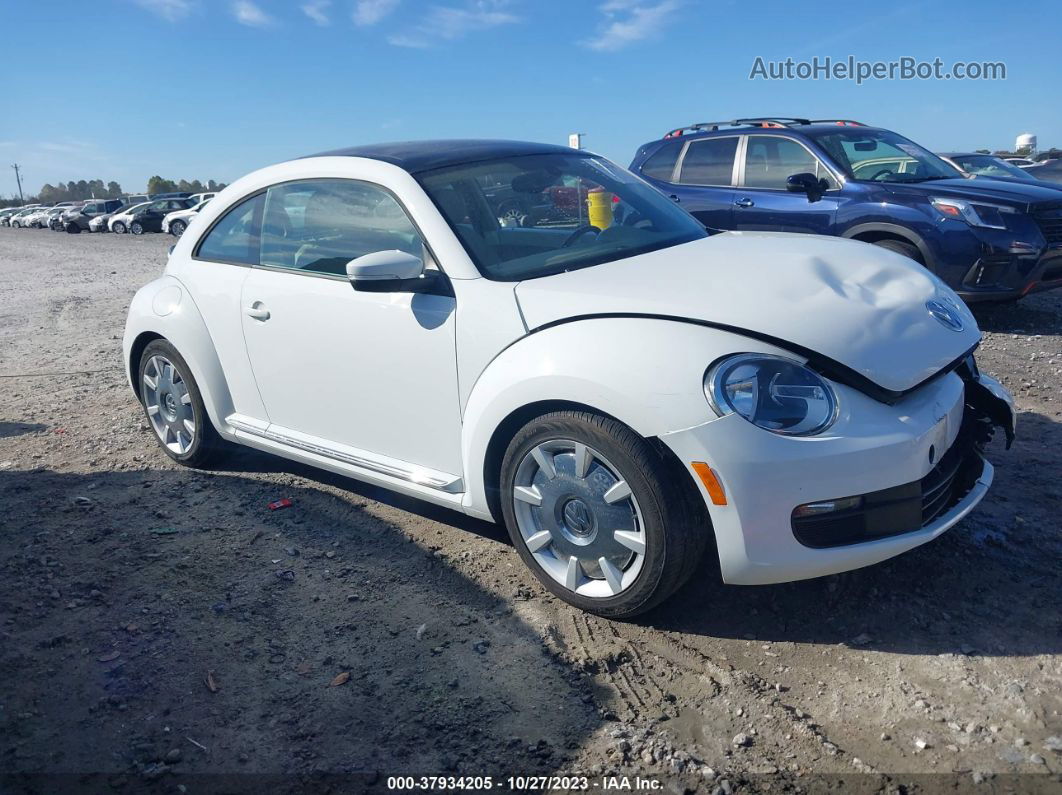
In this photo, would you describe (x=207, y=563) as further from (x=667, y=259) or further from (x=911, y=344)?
(x=911, y=344)

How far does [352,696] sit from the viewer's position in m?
2.84

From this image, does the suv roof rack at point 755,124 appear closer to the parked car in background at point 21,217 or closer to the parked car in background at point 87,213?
the parked car in background at point 87,213

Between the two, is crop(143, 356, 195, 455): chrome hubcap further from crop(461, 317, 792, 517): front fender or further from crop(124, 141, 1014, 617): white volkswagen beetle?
crop(461, 317, 792, 517): front fender

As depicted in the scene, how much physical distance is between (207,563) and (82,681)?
902 millimetres

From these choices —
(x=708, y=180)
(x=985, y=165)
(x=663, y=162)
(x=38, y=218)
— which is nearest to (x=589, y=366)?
(x=708, y=180)

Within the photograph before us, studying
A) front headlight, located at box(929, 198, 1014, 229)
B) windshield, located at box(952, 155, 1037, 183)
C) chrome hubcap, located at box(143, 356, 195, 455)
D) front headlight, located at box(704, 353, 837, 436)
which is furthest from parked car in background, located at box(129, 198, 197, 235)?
front headlight, located at box(704, 353, 837, 436)

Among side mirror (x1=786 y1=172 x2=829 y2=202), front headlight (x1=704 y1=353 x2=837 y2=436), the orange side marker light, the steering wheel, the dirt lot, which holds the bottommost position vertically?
the dirt lot

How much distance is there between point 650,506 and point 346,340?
162cm

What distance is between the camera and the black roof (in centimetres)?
386

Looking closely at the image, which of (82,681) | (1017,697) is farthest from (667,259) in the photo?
(82,681)

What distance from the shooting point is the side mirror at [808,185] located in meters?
7.74

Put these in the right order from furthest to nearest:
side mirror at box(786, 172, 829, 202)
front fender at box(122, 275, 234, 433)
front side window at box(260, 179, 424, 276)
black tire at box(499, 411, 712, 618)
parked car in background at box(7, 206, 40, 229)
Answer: parked car in background at box(7, 206, 40, 229)
side mirror at box(786, 172, 829, 202)
front fender at box(122, 275, 234, 433)
front side window at box(260, 179, 424, 276)
black tire at box(499, 411, 712, 618)

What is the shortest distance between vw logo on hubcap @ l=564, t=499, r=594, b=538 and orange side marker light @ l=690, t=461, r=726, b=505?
18.8 inches

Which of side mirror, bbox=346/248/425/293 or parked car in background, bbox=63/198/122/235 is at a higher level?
parked car in background, bbox=63/198/122/235
